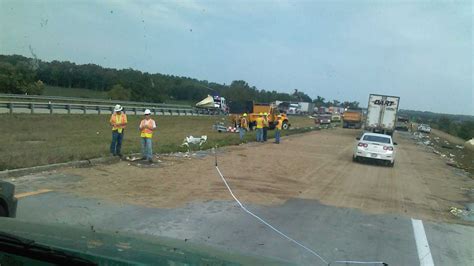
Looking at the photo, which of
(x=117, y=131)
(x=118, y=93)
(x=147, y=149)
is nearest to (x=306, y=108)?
(x=118, y=93)

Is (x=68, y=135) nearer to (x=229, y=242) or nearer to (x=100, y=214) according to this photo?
(x=100, y=214)

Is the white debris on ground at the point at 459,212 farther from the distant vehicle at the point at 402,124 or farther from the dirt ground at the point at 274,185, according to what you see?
the distant vehicle at the point at 402,124

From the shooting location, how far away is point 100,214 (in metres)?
8.69

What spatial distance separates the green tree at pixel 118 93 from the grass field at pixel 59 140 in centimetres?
2051

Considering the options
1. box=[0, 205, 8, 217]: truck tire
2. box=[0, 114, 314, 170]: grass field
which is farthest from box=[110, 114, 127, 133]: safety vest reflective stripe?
box=[0, 205, 8, 217]: truck tire

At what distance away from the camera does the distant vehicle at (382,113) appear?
149 feet

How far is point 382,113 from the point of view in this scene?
45.5m

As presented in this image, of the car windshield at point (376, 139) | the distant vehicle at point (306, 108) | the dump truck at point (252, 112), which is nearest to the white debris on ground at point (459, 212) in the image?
the car windshield at point (376, 139)

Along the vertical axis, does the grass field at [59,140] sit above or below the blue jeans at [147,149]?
below

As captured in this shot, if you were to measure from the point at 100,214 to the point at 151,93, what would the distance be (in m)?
58.8

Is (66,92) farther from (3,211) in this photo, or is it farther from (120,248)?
(120,248)

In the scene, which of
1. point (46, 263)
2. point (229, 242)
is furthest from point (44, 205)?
point (46, 263)

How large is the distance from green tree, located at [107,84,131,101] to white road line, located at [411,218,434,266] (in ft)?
184

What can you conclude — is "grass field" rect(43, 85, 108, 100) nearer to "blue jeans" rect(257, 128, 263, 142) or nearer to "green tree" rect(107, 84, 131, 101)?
"green tree" rect(107, 84, 131, 101)
